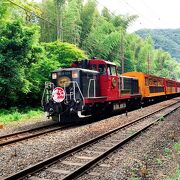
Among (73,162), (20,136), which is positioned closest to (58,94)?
(20,136)

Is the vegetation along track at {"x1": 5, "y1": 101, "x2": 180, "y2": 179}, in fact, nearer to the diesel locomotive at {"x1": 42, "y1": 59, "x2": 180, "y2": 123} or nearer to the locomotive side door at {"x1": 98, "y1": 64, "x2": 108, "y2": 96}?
the diesel locomotive at {"x1": 42, "y1": 59, "x2": 180, "y2": 123}

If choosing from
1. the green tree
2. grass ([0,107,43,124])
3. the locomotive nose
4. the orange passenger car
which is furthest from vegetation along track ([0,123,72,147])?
the orange passenger car

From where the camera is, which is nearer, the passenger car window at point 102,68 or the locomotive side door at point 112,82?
the passenger car window at point 102,68

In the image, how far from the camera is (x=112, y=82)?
52.5ft

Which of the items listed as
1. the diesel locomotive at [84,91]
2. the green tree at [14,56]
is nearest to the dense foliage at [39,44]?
the green tree at [14,56]

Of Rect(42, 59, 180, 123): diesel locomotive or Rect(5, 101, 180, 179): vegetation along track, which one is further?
Rect(42, 59, 180, 123): diesel locomotive

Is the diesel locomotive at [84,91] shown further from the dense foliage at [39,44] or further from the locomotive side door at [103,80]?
the dense foliage at [39,44]

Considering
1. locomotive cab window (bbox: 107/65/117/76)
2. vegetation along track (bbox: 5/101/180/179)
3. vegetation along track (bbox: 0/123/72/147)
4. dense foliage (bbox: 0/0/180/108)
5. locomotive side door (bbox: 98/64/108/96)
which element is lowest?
vegetation along track (bbox: 5/101/180/179)

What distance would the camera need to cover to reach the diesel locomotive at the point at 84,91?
13078mm

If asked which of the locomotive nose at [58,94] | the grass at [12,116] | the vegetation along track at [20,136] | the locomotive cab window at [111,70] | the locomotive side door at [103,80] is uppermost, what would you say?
the locomotive cab window at [111,70]

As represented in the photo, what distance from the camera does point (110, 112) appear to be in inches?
669

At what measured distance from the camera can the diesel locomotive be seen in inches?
515

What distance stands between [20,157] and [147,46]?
55.2 meters

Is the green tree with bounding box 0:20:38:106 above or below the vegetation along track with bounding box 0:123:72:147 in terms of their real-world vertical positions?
above
